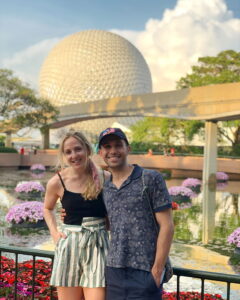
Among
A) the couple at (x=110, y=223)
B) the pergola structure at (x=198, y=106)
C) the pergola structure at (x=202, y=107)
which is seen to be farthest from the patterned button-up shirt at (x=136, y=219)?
the pergola structure at (x=198, y=106)

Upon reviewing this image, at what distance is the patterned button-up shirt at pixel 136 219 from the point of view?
8.56ft

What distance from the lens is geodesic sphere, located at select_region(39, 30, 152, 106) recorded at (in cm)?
5466

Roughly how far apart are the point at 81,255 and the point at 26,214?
8.41 m

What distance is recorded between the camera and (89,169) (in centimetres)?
331

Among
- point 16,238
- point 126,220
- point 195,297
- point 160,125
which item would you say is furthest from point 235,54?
point 126,220

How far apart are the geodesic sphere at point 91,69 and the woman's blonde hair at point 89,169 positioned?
168 ft

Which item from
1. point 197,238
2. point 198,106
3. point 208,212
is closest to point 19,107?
point 198,106

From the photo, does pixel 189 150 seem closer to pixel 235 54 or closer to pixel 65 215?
pixel 235 54

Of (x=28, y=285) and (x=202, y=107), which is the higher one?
(x=202, y=107)

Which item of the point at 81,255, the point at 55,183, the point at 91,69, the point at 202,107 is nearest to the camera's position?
the point at 81,255

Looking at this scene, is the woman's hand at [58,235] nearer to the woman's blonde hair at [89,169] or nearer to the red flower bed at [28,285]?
the woman's blonde hair at [89,169]

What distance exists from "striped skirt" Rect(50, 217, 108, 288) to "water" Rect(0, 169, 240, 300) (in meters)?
3.81

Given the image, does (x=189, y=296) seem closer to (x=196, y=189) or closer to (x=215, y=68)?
(x=196, y=189)

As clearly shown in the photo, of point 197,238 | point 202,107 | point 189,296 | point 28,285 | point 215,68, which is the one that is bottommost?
point 197,238
